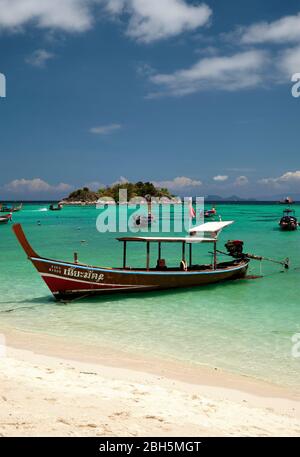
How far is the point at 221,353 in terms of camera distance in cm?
1101

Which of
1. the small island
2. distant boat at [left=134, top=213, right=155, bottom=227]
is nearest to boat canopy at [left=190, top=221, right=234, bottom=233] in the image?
distant boat at [left=134, top=213, right=155, bottom=227]

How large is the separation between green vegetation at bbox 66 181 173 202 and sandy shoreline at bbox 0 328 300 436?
158 metres

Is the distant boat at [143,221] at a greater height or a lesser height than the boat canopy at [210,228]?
lesser

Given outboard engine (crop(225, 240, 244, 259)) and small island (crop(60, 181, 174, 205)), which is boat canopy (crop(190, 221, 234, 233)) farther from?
small island (crop(60, 181, 174, 205))

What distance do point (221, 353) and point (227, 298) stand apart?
22.6ft

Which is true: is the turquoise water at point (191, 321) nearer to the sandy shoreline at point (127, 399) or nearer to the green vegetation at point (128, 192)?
the sandy shoreline at point (127, 399)

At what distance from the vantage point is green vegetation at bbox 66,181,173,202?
168000mm

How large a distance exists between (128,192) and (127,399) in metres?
163

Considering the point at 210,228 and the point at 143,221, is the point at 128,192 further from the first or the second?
the point at 210,228

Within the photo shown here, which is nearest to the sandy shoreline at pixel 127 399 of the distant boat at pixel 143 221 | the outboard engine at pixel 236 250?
the outboard engine at pixel 236 250

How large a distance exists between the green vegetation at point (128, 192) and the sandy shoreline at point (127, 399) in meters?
158

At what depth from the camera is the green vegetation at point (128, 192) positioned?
168 meters

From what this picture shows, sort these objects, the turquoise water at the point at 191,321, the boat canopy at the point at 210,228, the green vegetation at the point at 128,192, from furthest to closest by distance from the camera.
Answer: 1. the green vegetation at the point at 128,192
2. the boat canopy at the point at 210,228
3. the turquoise water at the point at 191,321
